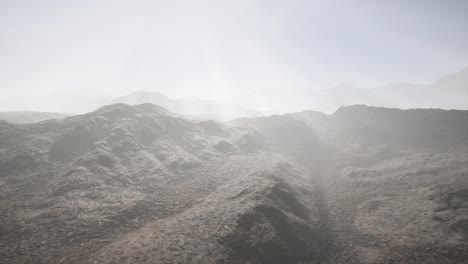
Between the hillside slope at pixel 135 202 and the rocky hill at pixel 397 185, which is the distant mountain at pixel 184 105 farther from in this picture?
the hillside slope at pixel 135 202

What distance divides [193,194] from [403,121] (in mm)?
47361

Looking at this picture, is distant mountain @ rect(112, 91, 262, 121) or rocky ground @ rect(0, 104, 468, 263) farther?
distant mountain @ rect(112, 91, 262, 121)

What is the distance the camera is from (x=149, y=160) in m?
27.6

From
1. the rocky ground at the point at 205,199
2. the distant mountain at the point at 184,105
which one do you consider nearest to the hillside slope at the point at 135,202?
the rocky ground at the point at 205,199

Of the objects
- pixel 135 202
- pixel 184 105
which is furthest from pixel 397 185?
pixel 184 105

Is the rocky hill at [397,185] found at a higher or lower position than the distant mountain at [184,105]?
lower

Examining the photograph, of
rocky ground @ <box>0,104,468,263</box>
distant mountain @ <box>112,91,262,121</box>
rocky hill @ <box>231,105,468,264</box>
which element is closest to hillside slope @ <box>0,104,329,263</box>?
rocky ground @ <box>0,104,468,263</box>

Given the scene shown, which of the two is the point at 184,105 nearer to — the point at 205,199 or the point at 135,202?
the point at 135,202

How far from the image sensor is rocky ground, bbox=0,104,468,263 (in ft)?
44.1

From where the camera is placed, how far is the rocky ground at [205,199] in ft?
44.1

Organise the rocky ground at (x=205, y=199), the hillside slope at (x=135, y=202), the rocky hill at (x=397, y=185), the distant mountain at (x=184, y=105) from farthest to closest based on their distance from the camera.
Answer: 1. the distant mountain at (x=184, y=105)
2. the rocky hill at (x=397, y=185)
3. the rocky ground at (x=205, y=199)
4. the hillside slope at (x=135, y=202)

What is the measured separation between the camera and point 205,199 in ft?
64.4

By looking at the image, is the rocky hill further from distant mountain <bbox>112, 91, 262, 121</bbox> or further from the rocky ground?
distant mountain <bbox>112, 91, 262, 121</bbox>

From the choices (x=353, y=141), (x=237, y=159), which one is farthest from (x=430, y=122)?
(x=237, y=159)
